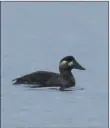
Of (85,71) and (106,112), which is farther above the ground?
(85,71)

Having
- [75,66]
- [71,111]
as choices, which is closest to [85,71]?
[75,66]

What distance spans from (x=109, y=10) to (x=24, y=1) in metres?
0.48

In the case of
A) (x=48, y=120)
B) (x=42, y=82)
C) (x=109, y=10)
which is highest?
(x=109, y=10)

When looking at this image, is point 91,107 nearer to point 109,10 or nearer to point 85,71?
point 85,71

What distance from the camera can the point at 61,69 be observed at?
2.73 m

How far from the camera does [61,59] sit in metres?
2.73

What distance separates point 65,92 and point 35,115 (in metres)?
0.21

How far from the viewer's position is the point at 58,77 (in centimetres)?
273

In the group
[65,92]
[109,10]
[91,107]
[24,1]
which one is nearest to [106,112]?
[91,107]

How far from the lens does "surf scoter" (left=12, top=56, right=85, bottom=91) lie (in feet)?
8.93

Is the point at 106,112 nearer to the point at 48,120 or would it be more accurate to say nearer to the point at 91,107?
the point at 91,107

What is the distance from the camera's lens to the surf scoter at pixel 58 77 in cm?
272

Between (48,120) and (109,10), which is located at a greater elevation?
(109,10)

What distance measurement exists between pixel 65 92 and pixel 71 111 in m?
0.11
